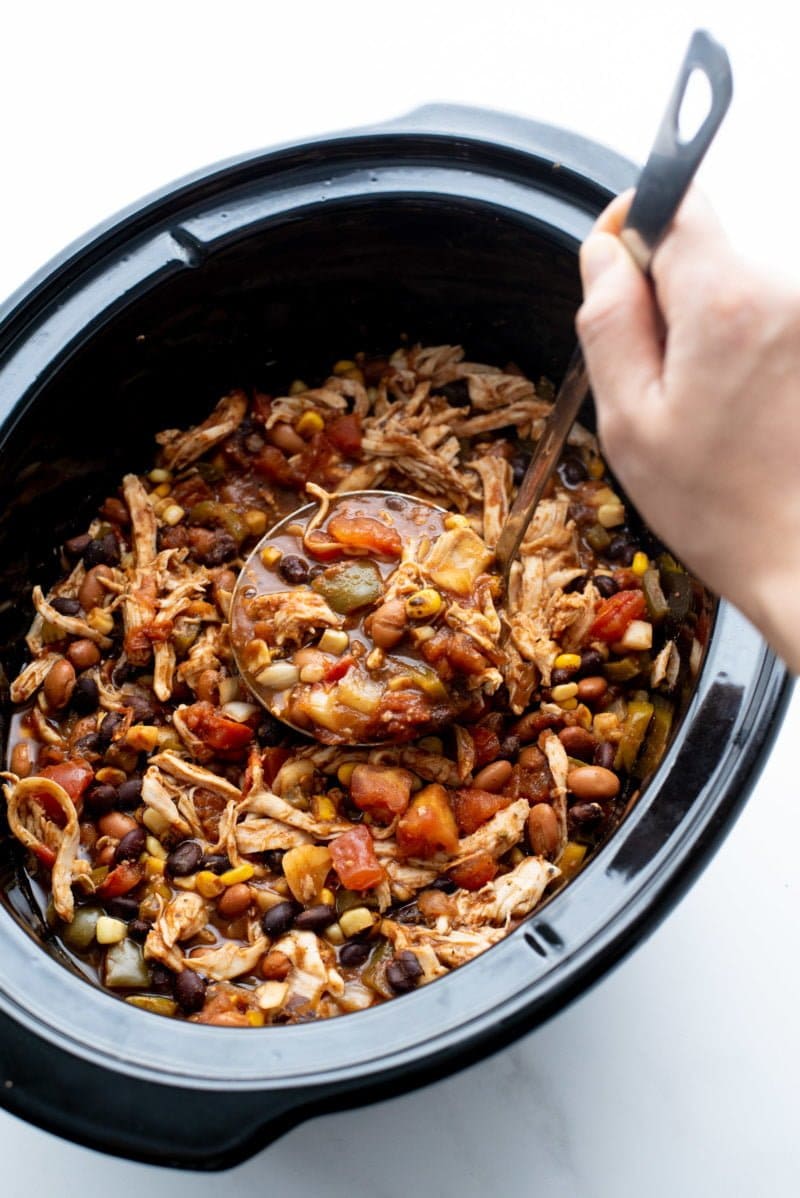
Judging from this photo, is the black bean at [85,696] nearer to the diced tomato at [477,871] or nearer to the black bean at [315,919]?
the black bean at [315,919]

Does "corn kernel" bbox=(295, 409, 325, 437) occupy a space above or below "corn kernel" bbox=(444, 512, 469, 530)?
below

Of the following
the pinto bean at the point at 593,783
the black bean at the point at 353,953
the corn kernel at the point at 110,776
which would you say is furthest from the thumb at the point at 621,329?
the corn kernel at the point at 110,776

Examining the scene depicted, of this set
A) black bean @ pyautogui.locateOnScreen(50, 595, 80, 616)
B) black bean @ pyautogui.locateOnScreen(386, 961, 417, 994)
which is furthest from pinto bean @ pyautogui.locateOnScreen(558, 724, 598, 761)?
black bean @ pyautogui.locateOnScreen(50, 595, 80, 616)

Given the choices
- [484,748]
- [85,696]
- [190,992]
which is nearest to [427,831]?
[484,748]

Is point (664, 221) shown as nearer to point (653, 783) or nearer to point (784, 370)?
point (784, 370)

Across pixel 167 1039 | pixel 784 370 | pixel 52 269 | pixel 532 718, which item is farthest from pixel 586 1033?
pixel 52 269

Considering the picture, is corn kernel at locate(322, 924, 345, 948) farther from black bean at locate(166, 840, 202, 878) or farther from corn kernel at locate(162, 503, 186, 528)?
corn kernel at locate(162, 503, 186, 528)
